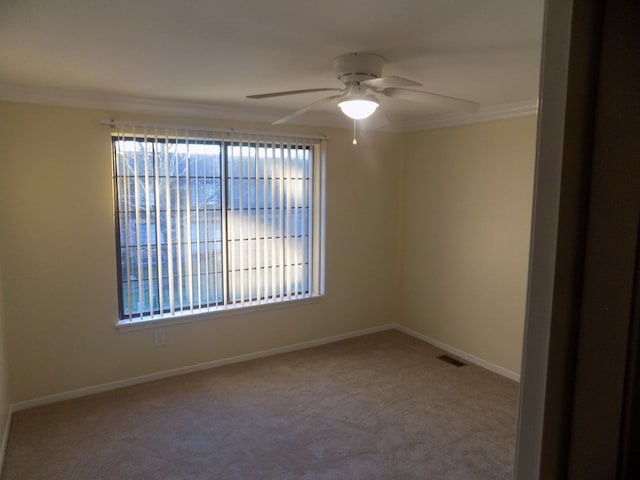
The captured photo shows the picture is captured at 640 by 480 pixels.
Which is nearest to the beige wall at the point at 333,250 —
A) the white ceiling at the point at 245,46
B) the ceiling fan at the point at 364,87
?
the white ceiling at the point at 245,46

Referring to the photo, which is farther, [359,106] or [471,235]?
[471,235]

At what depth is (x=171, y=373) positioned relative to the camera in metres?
3.74

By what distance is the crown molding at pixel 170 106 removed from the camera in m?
3.00

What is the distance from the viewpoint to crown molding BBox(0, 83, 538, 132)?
3.00m

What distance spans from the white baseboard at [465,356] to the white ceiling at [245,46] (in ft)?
7.72

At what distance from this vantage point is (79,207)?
3.25 meters

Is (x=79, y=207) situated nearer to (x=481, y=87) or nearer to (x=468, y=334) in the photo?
→ (x=481, y=87)

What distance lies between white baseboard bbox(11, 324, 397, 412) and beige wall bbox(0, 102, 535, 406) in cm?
4

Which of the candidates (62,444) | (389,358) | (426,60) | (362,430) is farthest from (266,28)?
(389,358)

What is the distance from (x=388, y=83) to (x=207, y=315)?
2.60 m

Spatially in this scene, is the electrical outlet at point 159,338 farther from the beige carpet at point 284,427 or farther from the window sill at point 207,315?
the beige carpet at point 284,427

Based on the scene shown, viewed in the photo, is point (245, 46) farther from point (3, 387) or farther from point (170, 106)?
point (3, 387)

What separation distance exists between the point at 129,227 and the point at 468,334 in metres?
3.24

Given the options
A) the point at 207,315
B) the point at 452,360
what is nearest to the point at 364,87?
the point at 207,315
